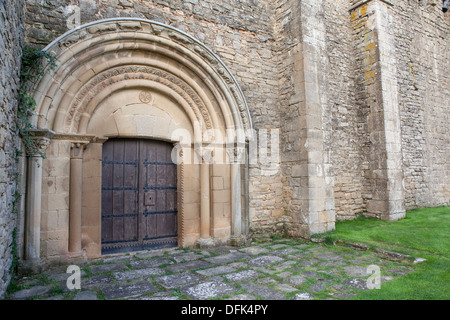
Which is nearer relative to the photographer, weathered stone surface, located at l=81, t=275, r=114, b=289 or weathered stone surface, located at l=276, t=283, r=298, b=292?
weathered stone surface, located at l=276, t=283, r=298, b=292

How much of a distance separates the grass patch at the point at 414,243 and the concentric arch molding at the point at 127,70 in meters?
2.73

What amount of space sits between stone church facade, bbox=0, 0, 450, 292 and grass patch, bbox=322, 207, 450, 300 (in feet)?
1.51

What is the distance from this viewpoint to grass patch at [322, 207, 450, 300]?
265 centimetres

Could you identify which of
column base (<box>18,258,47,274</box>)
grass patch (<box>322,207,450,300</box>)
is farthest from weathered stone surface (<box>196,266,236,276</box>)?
column base (<box>18,258,47,274</box>)

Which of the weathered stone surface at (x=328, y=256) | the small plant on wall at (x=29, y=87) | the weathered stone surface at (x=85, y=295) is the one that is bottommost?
the weathered stone surface at (x=328, y=256)

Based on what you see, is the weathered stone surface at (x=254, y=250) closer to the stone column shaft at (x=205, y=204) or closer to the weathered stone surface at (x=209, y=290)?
the stone column shaft at (x=205, y=204)

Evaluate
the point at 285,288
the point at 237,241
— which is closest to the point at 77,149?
the point at 237,241

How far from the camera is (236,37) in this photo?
17.2ft

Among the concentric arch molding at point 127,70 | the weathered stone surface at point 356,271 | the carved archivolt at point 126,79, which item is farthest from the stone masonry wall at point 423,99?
the carved archivolt at point 126,79

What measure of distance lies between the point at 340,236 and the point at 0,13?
17.2ft

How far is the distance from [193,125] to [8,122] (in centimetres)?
260

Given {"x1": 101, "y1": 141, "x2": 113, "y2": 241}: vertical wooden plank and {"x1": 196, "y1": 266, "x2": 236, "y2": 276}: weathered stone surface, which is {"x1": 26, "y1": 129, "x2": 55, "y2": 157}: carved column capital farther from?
{"x1": 196, "y1": 266, "x2": 236, "y2": 276}: weathered stone surface

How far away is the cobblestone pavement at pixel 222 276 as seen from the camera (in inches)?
106
